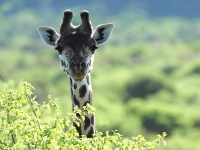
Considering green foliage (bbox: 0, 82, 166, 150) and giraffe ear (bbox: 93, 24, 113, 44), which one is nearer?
green foliage (bbox: 0, 82, 166, 150)

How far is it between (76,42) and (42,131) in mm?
2216

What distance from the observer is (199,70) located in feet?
341

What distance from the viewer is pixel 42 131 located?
9461 millimetres

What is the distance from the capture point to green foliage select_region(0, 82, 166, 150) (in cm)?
922

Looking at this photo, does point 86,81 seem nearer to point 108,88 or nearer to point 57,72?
point 108,88

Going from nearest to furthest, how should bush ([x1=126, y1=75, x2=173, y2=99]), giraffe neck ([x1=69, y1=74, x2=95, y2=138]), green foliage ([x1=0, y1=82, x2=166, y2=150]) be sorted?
green foliage ([x1=0, y1=82, x2=166, y2=150])
giraffe neck ([x1=69, y1=74, x2=95, y2=138])
bush ([x1=126, y1=75, x2=173, y2=99])

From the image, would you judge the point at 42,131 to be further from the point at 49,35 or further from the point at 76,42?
the point at 49,35

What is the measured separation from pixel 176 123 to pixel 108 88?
26716 mm

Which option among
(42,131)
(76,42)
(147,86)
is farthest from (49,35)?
(147,86)

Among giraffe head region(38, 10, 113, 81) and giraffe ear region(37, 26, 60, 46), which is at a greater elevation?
giraffe ear region(37, 26, 60, 46)

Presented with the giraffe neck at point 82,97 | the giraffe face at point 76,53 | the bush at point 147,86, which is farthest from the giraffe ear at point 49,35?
the bush at point 147,86

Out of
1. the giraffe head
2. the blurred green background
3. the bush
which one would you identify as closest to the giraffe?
the giraffe head

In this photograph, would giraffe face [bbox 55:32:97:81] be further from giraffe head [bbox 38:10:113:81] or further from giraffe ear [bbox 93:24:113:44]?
giraffe ear [bbox 93:24:113:44]

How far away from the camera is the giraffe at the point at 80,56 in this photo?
10.4m
